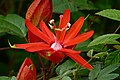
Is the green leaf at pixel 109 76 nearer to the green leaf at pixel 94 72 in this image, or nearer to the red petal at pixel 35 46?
the green leaf at pixel 94 72

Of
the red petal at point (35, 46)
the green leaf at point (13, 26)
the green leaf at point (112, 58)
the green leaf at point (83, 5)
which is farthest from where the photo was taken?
the green leaf at point (83, 5)

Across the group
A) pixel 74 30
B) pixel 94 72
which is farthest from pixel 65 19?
pixel 94 72

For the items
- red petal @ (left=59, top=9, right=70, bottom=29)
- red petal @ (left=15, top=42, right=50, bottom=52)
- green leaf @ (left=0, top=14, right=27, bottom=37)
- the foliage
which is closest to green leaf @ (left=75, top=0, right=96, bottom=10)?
the foliage

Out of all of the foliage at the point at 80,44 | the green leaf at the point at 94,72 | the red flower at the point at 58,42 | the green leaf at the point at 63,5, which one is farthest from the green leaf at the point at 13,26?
the green leaf at the point at 94,72

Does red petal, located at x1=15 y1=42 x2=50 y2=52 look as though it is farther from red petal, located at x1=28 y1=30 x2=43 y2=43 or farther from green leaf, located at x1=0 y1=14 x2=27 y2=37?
green leaf, located at x1=0 y1=14 x2=27 y2=37

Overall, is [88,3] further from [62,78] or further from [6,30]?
[62,78]
